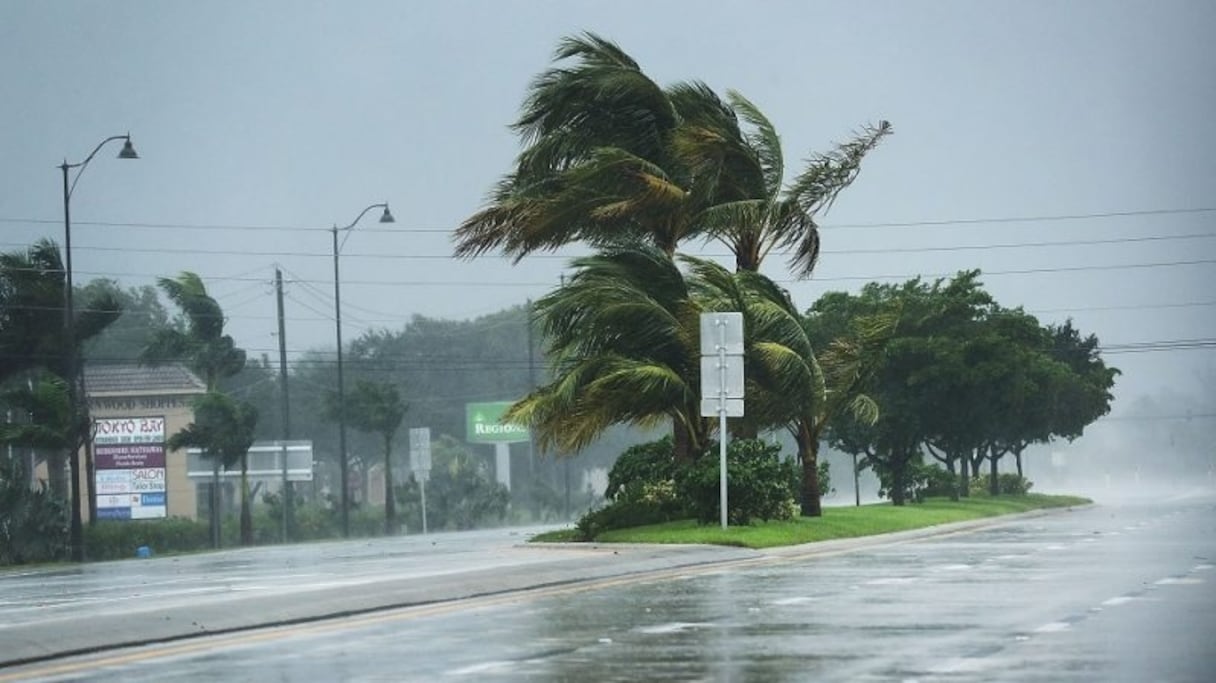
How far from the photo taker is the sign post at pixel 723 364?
128 feet

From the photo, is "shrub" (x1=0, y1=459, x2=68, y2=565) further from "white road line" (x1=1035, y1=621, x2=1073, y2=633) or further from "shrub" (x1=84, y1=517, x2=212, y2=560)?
"white road line" (x1=1035, y1=621, x2=1073, y2=633)

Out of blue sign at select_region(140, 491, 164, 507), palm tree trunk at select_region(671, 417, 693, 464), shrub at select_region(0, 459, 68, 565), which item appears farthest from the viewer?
blue sign at select_region(140, 491, 164, 507)

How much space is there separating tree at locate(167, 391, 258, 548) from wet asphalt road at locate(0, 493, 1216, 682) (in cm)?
4353

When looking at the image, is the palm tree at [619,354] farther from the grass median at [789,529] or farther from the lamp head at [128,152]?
the lamp head at [128,152]

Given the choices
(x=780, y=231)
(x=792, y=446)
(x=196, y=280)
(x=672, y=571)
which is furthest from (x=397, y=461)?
(x=672, y=571)

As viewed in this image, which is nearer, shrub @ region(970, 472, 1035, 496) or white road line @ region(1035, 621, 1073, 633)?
white road line @ region(1035, 621, 1073, 633)

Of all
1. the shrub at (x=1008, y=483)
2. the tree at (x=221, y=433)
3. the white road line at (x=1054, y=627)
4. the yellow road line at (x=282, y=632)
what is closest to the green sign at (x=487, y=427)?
the shrub at (x=1008, y=483)

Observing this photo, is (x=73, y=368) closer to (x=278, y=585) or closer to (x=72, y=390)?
(x=72, y=390)

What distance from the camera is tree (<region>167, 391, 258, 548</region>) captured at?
7081 centimetres

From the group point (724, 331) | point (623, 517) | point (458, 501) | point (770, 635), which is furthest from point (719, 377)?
point (458, 501)

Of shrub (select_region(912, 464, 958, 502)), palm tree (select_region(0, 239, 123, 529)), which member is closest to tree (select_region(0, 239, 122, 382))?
palm tree (select_region(0, 239, 123, 529))

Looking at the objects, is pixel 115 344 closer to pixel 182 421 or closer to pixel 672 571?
pixel 182 421

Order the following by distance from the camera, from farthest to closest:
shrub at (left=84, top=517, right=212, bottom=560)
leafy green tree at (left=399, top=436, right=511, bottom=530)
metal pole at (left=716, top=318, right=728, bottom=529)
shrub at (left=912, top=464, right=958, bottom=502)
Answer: leafy green tree at (left=399, top=436, right=511, bottom=530) → shrub at (left=912, top=464, right=958, bottom=502) → shrub at (left=84, top=517, right=212, bottom=560) → metal pole at (left=716, top=318, right=728, bottom=529)

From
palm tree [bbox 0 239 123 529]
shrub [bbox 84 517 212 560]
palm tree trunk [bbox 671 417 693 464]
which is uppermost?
palm tree [bbox 0 239 123 529]
